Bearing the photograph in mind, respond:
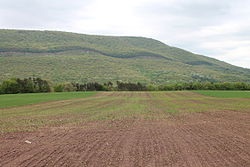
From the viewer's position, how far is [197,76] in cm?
15175

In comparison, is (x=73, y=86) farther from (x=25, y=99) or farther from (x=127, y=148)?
(x=127, y=148)

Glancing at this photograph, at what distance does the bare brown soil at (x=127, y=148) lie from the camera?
27.1 ft

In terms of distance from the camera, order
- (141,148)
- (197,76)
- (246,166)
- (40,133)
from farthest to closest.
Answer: (197,76) → (40,133) → (141,148) → (246,166)

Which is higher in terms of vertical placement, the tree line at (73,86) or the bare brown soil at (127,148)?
the tree line at (73,86)

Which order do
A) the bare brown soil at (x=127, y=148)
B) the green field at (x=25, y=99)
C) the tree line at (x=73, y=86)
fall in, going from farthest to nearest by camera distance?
1. the tree line at (x=73, y=86)
2. the green field at (x=25, y=99)
3. the bare brown soil at (x=127, y=148)

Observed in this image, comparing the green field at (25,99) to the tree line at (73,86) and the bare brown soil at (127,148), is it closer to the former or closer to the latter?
the tree line at (73,86)

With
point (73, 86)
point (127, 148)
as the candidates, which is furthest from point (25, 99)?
point (127, 148)

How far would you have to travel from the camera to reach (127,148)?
400 inches

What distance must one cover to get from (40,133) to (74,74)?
111 m

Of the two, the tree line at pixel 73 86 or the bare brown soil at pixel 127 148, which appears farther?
the tree line at pixel 73 86

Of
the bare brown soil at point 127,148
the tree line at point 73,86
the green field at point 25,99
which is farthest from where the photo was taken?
the tree line at point 73,86

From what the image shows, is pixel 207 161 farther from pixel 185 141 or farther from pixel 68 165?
pixel 68 165

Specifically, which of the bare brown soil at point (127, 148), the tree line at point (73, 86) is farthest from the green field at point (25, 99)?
the bare brown soil at point (127, 148)

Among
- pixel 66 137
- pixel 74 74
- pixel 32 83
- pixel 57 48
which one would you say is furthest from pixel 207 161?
pixel 57 48
